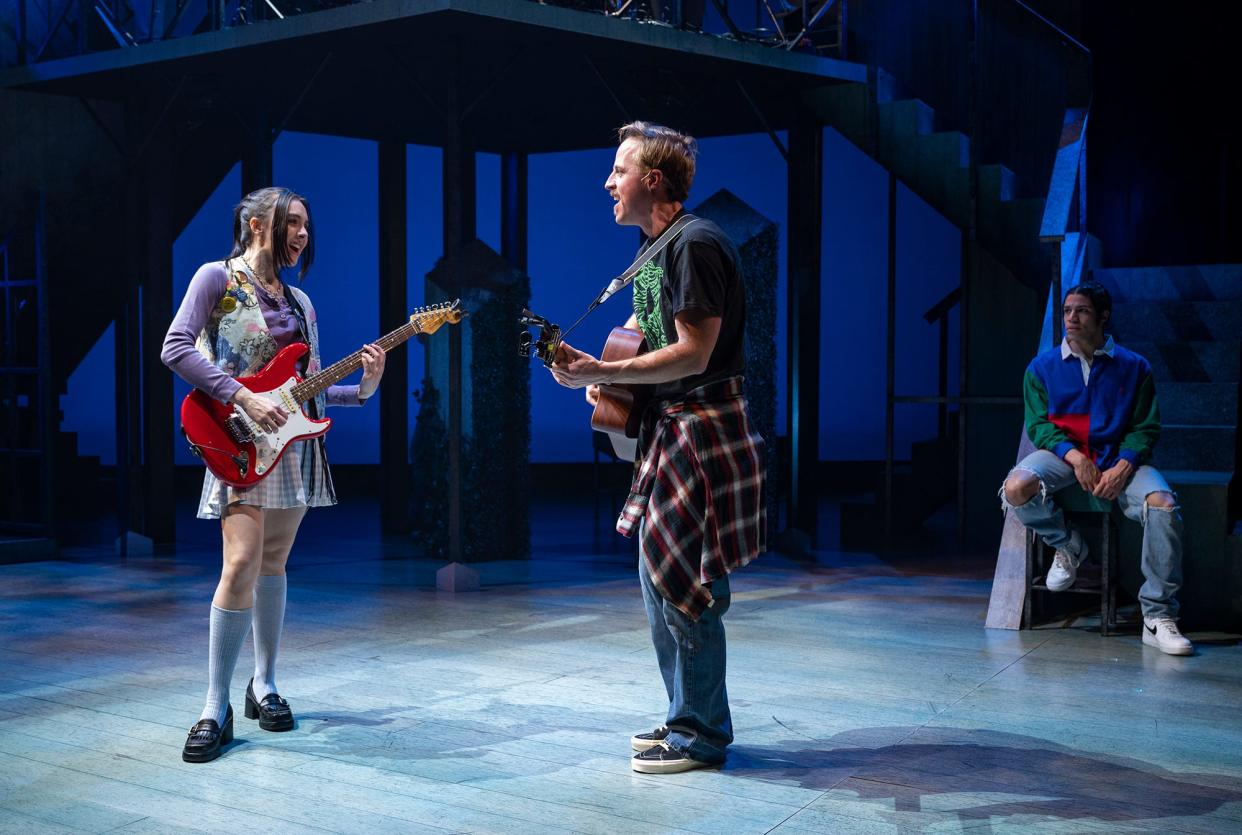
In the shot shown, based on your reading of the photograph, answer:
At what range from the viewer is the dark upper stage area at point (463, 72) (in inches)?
257

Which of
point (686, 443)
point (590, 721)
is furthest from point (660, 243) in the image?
point (590, 721)

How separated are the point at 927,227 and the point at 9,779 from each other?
36.4 ft

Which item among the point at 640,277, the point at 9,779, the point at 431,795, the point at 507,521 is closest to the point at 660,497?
the point at 640,277

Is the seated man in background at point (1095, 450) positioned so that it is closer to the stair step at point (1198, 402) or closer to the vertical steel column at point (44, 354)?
the stair step at point (1198, 402)

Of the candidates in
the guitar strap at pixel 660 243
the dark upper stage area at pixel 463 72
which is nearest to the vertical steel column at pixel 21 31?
the dark upper stage area at pixel 463 72

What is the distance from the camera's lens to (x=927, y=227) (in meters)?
13.1

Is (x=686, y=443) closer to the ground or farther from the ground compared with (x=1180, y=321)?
closer to the ground

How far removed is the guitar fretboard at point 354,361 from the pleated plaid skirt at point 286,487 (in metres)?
0.16

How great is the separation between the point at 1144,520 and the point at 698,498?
8.90 feet

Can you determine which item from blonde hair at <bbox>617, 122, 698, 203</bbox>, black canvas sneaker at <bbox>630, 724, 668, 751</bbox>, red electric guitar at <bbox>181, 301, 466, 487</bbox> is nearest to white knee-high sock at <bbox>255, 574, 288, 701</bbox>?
red electric guitar at <bbox>181, 301, 466, 487</bbox>

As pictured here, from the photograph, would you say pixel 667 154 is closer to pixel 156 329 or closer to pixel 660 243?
pixel 660 243

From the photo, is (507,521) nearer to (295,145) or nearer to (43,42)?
(43,42)

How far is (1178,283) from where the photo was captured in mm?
7254

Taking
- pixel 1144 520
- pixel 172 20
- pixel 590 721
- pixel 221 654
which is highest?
pixel 172 20
